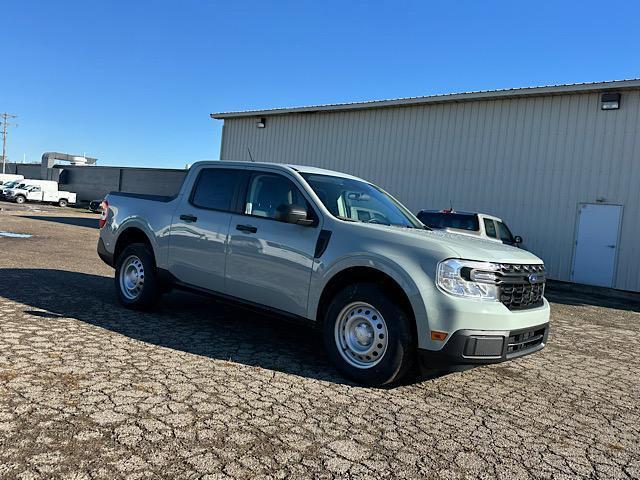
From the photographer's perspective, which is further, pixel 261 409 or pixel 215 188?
pixel 215 188

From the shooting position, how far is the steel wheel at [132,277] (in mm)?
6430

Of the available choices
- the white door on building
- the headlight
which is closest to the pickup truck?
the headlight

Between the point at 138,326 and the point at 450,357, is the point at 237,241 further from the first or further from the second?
the point at 450,357

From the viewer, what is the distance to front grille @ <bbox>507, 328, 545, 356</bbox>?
425cm

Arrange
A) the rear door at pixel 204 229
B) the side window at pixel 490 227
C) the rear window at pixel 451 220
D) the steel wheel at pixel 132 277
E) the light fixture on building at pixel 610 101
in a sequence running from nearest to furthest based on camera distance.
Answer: the rear door at pixel 204 229 → the steel wheel at pixel 132 277 → the rear window at pixel 451 220 → the side window at pixel 490 227 → the light fixture on building at pixel 610 101

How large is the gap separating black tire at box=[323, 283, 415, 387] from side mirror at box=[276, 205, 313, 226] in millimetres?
722

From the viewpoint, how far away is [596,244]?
14039 mm

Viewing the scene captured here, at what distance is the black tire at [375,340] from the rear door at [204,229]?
4.77ft

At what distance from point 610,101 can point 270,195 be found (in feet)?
38.7

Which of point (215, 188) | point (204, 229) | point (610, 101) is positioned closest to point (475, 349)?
point (204, 229)

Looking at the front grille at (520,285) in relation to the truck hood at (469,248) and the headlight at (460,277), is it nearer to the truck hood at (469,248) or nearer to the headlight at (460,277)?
the truck hood at (469,248)

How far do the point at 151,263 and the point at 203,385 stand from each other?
2572 mm

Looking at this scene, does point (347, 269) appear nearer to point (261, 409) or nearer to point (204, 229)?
point (261, 409)

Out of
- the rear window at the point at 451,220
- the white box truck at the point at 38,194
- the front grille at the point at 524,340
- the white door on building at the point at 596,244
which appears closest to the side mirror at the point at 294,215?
the front grille at the point at 524,340
